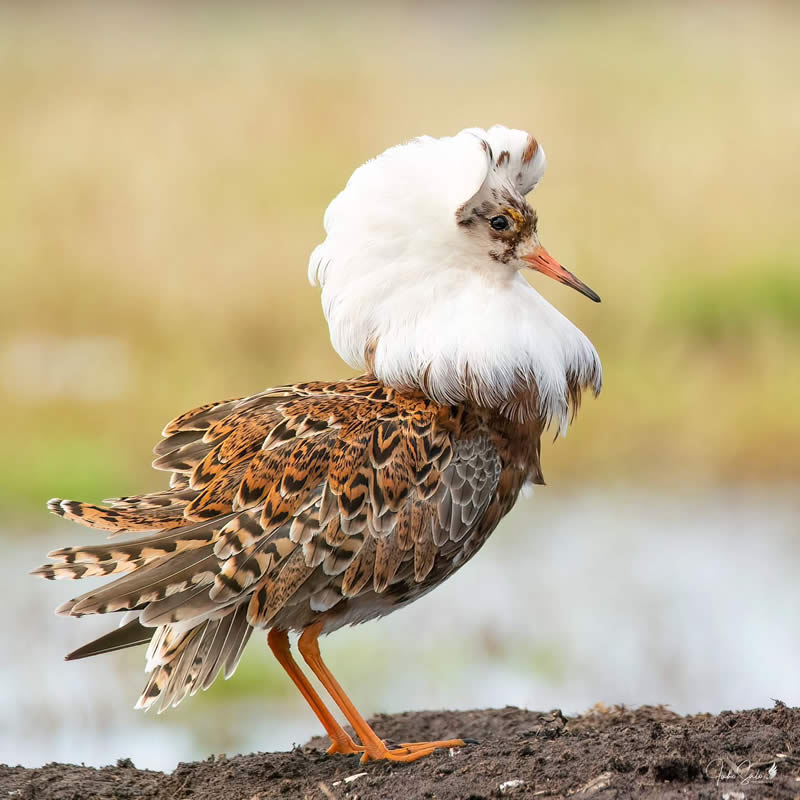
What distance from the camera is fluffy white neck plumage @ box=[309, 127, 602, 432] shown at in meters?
5.34

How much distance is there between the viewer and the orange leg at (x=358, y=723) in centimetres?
521

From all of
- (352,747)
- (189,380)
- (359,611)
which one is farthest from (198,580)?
(189,380)

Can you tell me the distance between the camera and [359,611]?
530 cm

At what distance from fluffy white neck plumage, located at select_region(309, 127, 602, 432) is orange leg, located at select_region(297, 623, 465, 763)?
1118 millimetres

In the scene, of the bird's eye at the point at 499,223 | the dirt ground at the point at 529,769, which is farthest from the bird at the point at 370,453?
the dirt ground at the point at 529,769

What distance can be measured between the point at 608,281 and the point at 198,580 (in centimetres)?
867

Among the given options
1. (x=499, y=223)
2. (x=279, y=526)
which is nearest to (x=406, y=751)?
(x=279, y=526)

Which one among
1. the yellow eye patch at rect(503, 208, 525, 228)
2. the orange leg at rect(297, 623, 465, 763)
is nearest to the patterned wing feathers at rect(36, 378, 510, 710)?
the orange leg at rect(297, 623, 465, 763)

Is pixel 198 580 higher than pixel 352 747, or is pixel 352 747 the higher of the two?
pixel 198 580

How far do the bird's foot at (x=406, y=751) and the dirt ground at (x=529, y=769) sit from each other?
0.15 feet

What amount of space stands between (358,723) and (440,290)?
1.81m

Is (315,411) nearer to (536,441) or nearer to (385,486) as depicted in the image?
(385,486)

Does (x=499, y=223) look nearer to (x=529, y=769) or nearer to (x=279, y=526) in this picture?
(x=279, y=526)

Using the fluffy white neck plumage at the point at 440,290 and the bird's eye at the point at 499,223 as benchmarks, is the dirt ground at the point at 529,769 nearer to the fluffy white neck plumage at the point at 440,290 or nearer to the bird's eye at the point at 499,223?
the fluffy white neck plumage at the point at 440,290
